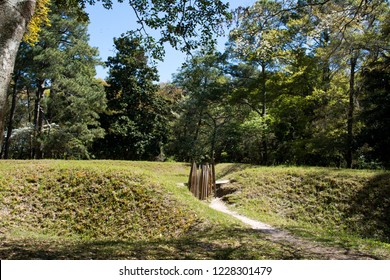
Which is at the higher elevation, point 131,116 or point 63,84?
point 63,84

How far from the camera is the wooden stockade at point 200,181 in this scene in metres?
12.1

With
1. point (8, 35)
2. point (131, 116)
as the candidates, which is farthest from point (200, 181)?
point (131, 116)

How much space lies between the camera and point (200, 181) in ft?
40.6

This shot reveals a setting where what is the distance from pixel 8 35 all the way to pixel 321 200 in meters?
11.4

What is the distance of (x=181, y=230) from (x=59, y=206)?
155 inches

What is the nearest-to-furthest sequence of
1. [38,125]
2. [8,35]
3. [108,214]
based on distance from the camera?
1. [8,35]
2. [108,214]
3. [38,125]

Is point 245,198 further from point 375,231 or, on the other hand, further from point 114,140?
point 114,140

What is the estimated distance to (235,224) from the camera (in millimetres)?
8258

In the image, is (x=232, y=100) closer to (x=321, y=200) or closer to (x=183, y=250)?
(x=321, y=200)

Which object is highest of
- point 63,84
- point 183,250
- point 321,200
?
point 63,84

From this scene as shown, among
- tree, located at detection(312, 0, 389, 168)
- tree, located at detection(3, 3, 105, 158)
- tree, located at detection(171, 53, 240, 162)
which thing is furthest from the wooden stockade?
tree, located at detection(3, 3, 105, 158)

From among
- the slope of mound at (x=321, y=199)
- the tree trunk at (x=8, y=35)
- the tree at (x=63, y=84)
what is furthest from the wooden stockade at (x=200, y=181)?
the tree at (x=63, y=84)

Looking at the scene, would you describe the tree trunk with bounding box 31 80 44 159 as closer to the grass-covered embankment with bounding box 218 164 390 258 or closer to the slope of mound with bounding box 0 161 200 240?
the slope of mound with bounding box 0 161 200 240

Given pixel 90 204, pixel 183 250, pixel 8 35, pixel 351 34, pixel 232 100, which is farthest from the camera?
pixel 232 100
